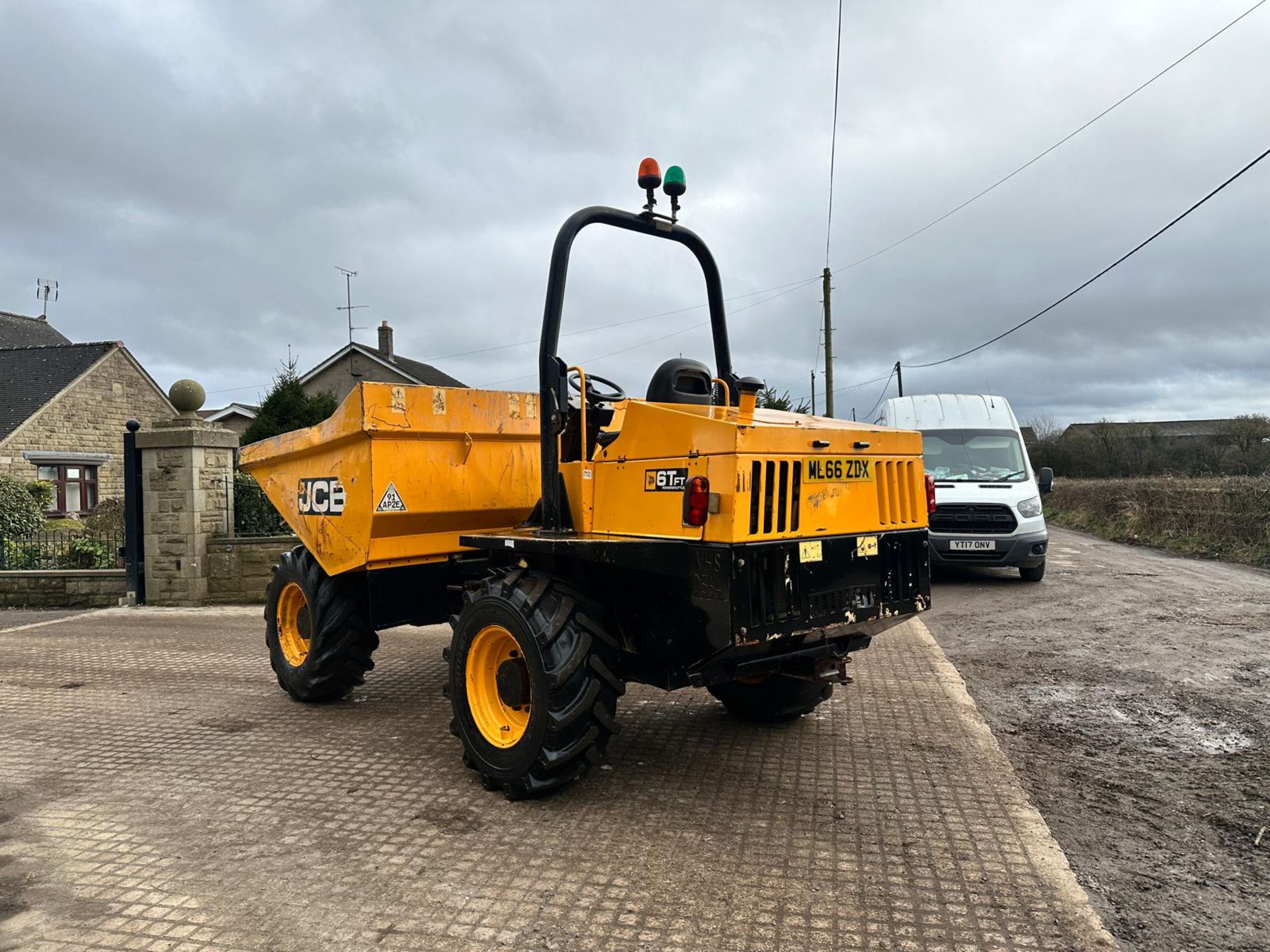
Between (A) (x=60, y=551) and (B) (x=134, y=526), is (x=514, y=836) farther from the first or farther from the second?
(A) (x=60, y=551)

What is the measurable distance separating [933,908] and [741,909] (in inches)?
26.5

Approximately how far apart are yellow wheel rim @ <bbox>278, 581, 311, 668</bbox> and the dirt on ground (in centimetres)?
447

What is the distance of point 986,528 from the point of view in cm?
1088

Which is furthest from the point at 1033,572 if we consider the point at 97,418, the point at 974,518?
the point at 97,418

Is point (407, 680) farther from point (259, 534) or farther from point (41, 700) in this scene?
point (259, 534)

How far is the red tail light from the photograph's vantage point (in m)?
3.53

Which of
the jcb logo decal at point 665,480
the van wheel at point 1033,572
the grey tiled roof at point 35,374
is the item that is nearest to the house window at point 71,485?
the grey tiled roof at point 35,374

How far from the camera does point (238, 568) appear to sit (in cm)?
1028

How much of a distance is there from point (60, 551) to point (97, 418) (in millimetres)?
18437

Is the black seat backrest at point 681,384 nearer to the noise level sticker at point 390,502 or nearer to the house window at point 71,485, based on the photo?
the noise level sticker at point 390,502

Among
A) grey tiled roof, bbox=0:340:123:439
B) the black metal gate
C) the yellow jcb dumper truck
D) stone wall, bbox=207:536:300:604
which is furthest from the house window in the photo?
the yellow jcb dumper truck

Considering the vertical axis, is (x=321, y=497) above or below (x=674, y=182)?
below

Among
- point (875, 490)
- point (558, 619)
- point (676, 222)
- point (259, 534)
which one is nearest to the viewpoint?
point (558, 619)

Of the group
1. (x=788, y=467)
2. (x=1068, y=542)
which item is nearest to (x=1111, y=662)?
(x=788, y=467)
